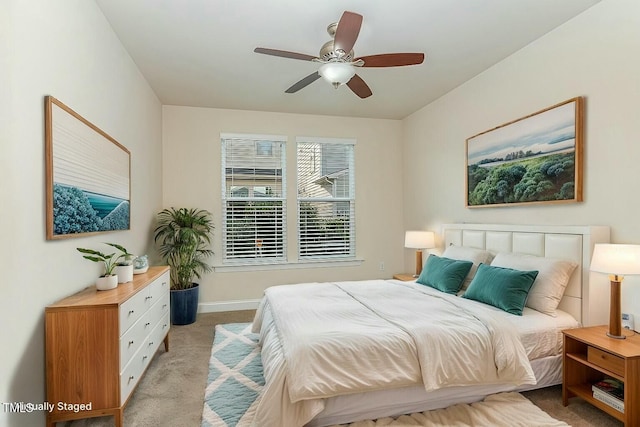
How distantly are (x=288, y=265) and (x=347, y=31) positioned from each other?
11.2 feet

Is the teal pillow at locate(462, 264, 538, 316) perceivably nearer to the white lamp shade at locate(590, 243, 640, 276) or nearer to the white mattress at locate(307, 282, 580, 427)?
the white mattress at locate(307, 282, 580, 427)

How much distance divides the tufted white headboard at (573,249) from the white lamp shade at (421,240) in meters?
1.05

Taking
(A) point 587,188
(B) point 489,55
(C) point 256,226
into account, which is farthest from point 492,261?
(C) point 256,226

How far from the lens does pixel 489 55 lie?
3197mm

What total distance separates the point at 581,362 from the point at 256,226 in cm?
379

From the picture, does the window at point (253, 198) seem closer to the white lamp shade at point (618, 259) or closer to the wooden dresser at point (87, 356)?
the wooden dresser at point (87, 356)

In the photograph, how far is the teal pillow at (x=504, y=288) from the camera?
2568 mm

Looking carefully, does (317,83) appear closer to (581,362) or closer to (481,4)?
(481,4)

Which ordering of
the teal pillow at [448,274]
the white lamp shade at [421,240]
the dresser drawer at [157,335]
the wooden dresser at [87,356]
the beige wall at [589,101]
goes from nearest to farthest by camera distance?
1. the wooden dresser at [87,356]
2. the beige wall at [589,101]
3. the dresser drawer at [157,335]
4. the teal pillow at [448,274]
5. the white lamp shade at [421,240]

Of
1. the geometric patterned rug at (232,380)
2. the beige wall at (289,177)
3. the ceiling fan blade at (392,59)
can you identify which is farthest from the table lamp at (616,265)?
the beige wall at (289,177)

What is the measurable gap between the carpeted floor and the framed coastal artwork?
1215 millimetres

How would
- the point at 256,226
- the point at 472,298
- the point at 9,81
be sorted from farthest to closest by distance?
the point at 256,226
the point at 472,298
the point at 9,81

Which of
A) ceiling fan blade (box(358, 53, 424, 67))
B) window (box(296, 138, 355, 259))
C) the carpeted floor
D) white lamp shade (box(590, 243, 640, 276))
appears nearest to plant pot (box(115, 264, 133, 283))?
the carpeted floor

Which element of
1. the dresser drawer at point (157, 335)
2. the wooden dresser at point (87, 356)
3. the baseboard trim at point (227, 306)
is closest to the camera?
the wooden dresser at point (87, 356)
